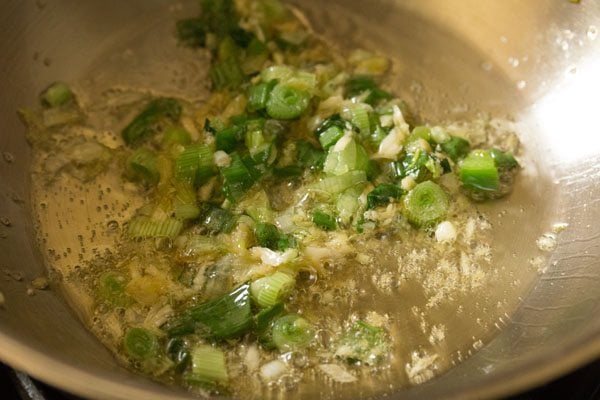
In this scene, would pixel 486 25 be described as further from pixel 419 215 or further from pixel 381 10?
pixel 419 215

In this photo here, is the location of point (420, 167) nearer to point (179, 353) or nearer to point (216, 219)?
point (216, 219)

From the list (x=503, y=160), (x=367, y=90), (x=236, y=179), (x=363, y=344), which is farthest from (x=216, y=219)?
(x=503, y=160)

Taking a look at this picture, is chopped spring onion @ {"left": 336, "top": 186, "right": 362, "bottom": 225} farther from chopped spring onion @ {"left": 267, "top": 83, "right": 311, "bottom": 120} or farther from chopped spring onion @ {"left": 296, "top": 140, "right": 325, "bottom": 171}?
chopped spring onion @ {"left": 267, "top": 83, "right": 311, "bottom": 120}

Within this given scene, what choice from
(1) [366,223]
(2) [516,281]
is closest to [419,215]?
(1) [366,223]

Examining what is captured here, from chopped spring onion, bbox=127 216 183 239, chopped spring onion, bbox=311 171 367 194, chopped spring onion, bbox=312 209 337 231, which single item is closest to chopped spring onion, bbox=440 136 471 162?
chopped spring onion, bbox=311 171 367 194

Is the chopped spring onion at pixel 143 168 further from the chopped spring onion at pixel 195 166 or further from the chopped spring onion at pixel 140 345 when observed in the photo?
the chopped spring onion at pixel 140 345

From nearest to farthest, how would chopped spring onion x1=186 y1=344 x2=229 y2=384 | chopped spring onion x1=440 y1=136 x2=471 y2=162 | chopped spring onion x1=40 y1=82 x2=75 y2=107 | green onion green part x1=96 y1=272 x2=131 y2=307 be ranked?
chopped spring onion x1=186 y1=344 x2=229 y2=384 < green onion green part x1=96 y1=272 x2=131 y2=307 < chopped spring onion x1=440 y1=136 x2=471 y2=162 < chopped spring onion x1=40 y1=82 x2=75 y2=107
